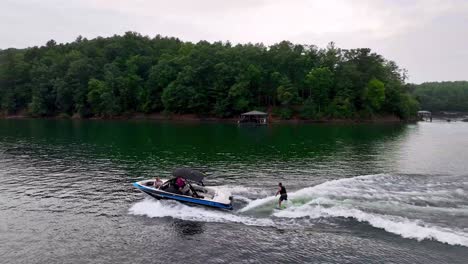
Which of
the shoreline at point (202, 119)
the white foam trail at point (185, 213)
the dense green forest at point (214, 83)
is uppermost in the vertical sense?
the dense green forest at point (214, 83)

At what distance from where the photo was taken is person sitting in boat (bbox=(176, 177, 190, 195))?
28094 millimetres

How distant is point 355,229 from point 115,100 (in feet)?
A: 385

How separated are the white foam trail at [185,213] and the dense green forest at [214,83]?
3490 inches

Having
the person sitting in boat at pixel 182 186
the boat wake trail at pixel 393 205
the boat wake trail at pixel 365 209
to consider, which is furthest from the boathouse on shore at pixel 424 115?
the person sitting in boat at pixel 182 186

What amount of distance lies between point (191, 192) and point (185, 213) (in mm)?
2342

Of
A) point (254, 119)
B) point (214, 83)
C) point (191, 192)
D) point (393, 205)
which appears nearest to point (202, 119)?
point (214, 83)

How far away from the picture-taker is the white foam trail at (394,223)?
69.9ft

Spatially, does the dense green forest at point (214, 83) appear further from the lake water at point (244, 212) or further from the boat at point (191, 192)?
the boat at point (191, 192)

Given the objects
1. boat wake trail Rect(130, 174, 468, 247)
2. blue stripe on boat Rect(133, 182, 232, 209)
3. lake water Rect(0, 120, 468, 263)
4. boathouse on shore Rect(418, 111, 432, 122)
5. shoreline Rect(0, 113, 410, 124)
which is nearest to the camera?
lake water Rect(0, 120, 468, 263)

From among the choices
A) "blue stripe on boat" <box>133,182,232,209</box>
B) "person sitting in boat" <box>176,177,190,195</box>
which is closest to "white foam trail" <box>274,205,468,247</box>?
"blue stripe on boat" <box>133,182,232,209</box>

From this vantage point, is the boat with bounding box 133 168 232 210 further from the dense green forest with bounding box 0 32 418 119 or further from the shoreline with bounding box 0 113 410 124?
the dense green forest with bounding box 0 32 418 119

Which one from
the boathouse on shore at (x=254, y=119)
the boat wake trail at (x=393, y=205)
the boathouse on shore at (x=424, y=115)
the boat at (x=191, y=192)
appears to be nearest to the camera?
the boat wake trail at (x=393, y=205)

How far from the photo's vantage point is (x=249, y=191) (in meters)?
31.5

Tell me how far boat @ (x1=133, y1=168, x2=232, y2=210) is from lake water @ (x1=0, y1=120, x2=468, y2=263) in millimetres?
613
